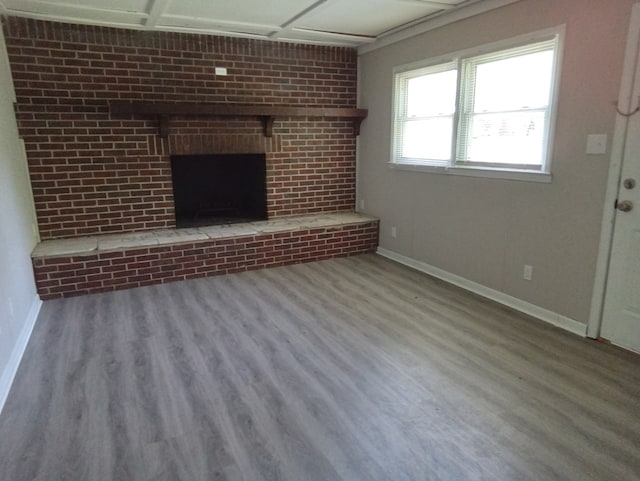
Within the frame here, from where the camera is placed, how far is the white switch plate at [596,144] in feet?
8.50

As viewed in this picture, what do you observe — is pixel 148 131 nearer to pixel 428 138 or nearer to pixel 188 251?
pixel 188 251

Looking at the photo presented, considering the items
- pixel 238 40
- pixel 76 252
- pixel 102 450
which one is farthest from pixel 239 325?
pixel 238 40

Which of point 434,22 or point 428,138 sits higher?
point 434,22

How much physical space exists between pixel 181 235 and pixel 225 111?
133 cm

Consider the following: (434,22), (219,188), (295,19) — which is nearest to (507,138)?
(434,22)

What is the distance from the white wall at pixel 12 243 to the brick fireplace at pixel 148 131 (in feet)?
0.70

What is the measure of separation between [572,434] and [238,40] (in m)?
4.35

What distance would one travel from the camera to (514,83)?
3.15 metres

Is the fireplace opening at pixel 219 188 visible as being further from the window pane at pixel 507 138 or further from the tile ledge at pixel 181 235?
the window pane at pixel 507 138

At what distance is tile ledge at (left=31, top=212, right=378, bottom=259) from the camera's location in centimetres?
368

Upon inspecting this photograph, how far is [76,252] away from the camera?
11.8 ft

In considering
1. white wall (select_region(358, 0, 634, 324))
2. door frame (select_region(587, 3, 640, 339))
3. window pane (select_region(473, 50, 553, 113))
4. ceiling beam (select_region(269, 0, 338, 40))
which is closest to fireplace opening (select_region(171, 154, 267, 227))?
ceiling beam (select_region(269, 0, 338, 40))

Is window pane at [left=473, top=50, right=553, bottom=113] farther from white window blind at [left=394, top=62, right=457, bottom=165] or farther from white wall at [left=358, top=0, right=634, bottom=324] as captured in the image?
white window blind at [left=394, top=62, right=457, bottom=165]

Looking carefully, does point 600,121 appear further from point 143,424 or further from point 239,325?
point 143,424
